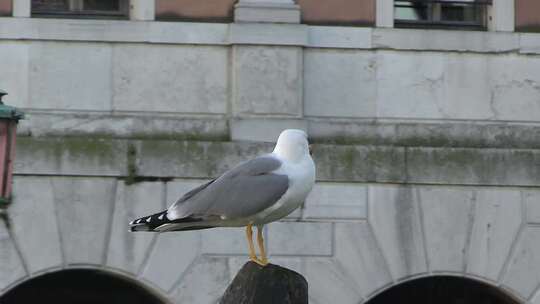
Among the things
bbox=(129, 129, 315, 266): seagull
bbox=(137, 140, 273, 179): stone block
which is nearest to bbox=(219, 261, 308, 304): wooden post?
bbox=(129, 129, 315, 266): seagull

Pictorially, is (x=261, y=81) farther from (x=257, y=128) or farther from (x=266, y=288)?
(x=266, y=288)

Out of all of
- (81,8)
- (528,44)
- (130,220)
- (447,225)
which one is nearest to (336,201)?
(447,225)

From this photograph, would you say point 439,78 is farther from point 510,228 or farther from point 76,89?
point 76,89

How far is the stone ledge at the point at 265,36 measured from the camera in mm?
12938

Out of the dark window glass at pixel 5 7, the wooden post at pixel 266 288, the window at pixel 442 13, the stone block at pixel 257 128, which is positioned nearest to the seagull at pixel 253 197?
A: the wooden post at pixel 266 288

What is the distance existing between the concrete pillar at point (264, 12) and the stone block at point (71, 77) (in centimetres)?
103

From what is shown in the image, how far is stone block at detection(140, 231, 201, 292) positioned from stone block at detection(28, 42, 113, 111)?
1073 mm

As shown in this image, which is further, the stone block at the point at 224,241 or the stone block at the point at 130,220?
the stone block at the point at 224,241

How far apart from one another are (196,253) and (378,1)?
234 centimetres

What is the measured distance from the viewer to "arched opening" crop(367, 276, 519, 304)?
46.3 ft

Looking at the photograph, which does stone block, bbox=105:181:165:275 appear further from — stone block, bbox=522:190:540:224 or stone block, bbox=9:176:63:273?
stone block, bbox=522:190:540:224

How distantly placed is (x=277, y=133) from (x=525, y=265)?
214 centimetres

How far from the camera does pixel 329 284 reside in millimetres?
13148

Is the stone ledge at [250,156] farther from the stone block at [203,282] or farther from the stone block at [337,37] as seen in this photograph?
the stone block at [337,37]
